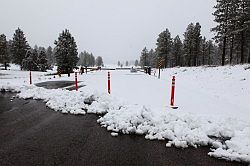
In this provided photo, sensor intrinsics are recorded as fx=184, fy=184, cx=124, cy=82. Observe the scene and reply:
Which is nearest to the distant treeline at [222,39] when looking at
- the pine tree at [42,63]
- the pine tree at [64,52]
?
the pine tree at [64,52]

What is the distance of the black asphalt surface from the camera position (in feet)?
11.5

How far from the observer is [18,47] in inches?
2164

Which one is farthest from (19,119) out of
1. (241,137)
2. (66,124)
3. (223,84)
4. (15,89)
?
(223,84)

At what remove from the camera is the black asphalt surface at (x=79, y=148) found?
352cm

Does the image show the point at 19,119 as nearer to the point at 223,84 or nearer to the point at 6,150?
the point at 6,150

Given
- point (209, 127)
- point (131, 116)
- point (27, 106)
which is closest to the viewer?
point (209, 127)

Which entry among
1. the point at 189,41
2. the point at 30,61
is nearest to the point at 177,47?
the point at 189,41

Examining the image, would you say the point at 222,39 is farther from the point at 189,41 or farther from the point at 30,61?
the point at 30,61

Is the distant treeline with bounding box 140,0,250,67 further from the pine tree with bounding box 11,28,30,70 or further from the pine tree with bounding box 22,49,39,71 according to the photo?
the pine tree with bounding box 11,28,30,70

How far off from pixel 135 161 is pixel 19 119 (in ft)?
14.6

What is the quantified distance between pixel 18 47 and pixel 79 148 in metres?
60.7

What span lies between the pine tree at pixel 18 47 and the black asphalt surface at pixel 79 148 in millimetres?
57631

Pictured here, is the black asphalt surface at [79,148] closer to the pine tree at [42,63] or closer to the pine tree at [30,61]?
the pine tree at [30,61]

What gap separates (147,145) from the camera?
4.26 m
